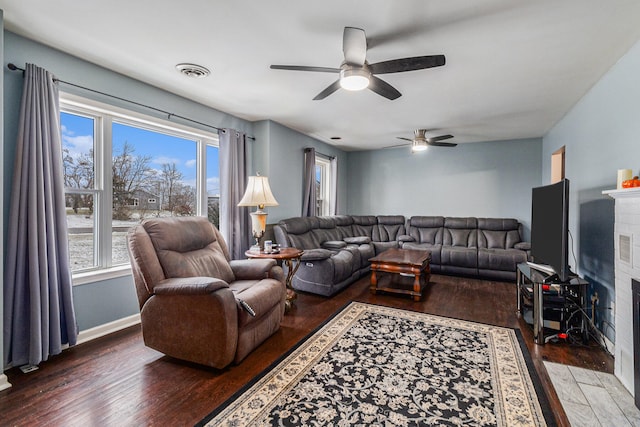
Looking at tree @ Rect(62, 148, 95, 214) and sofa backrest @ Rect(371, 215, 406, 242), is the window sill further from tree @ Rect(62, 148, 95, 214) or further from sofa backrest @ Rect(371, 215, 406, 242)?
sofa backrest @ Rect(371, 215, 406, 242)

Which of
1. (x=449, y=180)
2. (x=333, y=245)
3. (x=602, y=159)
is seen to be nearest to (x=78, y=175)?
(x=333, y=245)

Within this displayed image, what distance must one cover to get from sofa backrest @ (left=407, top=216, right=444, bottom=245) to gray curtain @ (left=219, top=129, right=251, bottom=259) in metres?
3.49

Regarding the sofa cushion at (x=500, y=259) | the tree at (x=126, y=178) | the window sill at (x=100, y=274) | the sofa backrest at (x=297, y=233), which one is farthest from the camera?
the sofa cushion at (x=500, y=259)

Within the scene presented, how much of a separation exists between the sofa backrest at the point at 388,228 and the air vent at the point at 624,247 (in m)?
4.12

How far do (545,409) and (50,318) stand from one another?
3.47 m

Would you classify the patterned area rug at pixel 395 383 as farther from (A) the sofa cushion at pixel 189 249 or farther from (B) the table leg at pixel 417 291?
(A) the sofa cushion at pixel 189 249

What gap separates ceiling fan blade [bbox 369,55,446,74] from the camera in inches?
77.0

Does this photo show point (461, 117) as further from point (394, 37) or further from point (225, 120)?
point (225, 120)

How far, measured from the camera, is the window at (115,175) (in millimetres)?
2699

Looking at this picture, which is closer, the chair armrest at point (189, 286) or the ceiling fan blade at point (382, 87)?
the chair armrest at point (189, 286)

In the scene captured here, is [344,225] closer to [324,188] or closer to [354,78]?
[324,188]

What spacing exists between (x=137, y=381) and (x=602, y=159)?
4320 mm

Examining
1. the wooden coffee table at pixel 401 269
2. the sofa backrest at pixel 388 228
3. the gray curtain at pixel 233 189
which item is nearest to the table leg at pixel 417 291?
the wooden coffee table at pixel 401 269

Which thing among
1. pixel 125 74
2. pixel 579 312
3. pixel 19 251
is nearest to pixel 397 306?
pixel 579 312
